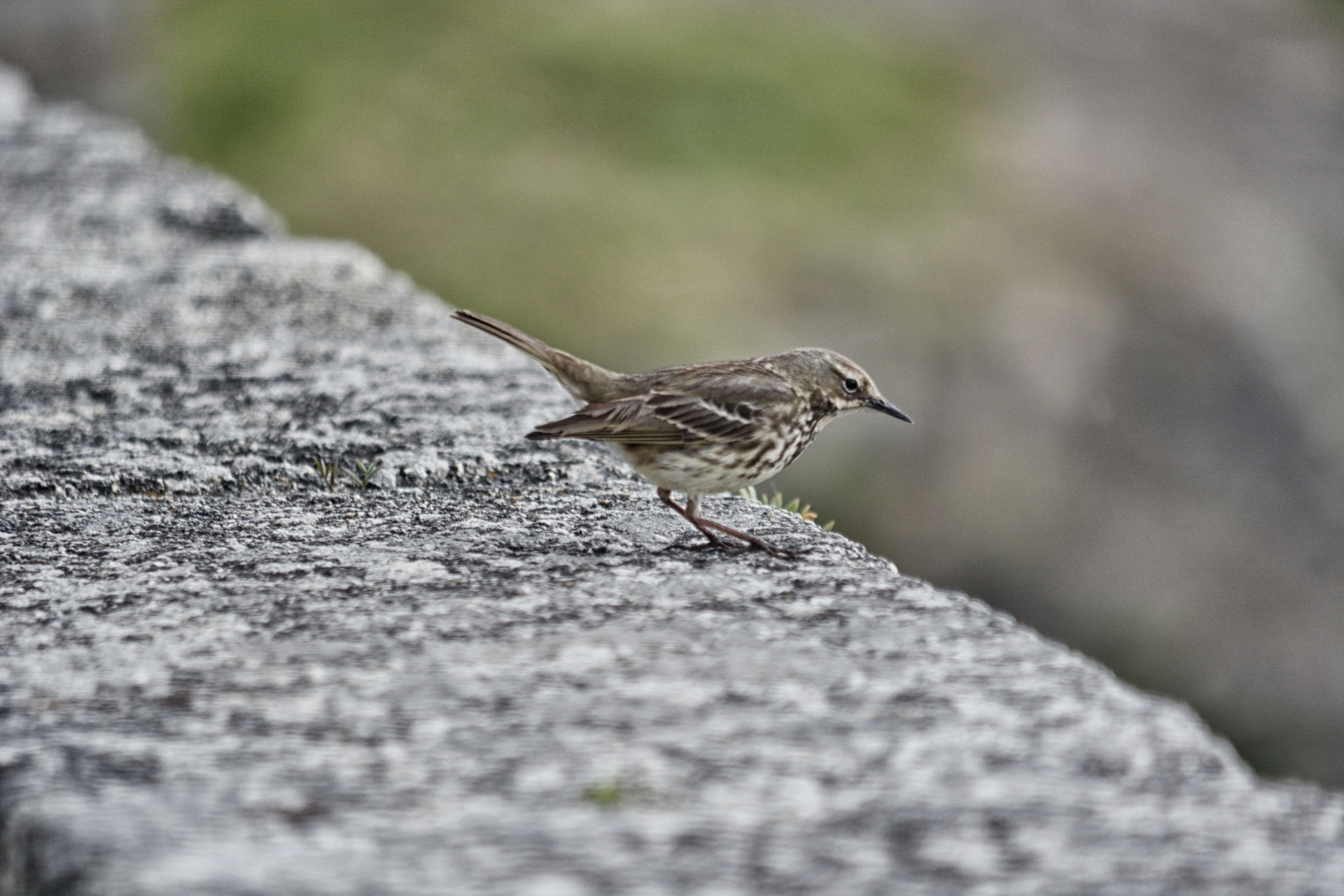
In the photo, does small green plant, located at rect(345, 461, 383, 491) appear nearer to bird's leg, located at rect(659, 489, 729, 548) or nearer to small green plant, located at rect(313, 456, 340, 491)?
small green plant, located at rect(313, 456, 340, 491)

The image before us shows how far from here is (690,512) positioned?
3795 mm

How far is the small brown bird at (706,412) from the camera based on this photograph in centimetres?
384

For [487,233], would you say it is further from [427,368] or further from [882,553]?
[427,368]

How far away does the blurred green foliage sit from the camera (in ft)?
39.0

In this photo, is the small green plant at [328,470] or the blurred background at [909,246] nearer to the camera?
the small green plant at [328,470]

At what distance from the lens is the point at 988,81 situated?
1855cm

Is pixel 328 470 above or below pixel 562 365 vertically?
below

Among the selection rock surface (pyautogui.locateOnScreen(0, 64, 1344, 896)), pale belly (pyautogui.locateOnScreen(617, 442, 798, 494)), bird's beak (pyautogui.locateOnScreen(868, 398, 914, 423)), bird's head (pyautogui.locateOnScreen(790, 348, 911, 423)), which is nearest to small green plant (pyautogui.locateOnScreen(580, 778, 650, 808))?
rock surface (pyautogui.locateOnScreen(0, 64, 1344, 896))

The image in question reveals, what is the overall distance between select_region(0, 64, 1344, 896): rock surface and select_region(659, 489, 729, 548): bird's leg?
0.19 ft

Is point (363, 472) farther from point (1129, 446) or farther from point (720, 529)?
point (1129, 446)

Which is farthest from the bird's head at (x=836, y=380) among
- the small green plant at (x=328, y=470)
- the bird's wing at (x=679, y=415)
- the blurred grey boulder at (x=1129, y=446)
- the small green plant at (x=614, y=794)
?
the blurred grey boulder at (x=1129, y=446)

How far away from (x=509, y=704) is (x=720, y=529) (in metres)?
1.19

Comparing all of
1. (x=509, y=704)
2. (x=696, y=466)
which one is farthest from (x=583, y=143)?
(x=509, y=704)

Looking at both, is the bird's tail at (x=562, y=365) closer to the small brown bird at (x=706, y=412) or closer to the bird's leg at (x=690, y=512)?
the small brown bird at (x=706, y=412)
